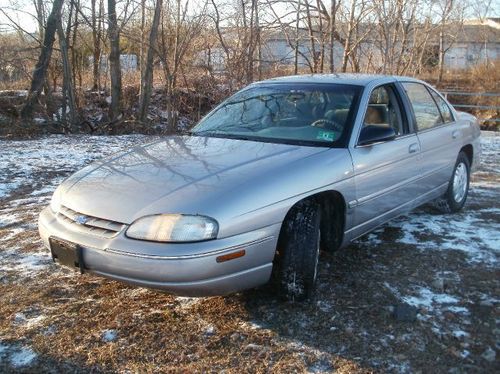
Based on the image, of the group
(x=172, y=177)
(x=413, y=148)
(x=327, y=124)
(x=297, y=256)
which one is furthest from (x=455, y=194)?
(x=172, y=177)

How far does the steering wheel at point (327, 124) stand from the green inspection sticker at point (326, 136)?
6cm

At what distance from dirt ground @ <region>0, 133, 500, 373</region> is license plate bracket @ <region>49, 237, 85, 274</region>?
38 cm

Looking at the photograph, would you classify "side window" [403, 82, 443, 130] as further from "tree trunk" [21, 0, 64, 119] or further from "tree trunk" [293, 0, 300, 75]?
"tree trunk" [293, 0, 300, 75]

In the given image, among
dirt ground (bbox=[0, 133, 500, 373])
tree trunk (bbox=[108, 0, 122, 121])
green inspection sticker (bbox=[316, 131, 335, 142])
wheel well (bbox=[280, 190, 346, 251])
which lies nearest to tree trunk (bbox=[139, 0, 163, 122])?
tree trunk (bbox=[108, 0, 122, 121])

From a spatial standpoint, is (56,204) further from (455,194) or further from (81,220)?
(455,194)

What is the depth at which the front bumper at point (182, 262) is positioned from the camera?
263 cm

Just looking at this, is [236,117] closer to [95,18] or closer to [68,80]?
[68,80]

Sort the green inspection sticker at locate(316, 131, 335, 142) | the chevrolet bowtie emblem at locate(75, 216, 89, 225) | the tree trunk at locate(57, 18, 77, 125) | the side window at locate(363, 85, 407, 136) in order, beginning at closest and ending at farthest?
the chevrolet bowtie emblem at locate(75, 216, 89, 225), the green inspection sticker at locate(316, 131, 335, 142), the side window at locate(363, 85, 407, 136), the tree trunk at locate(57, 18, 77, 125)

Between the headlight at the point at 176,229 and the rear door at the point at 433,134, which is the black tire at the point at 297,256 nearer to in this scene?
the headlight at the point at 176,229

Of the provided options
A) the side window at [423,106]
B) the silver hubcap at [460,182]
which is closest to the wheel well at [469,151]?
the silver hubcap at [460,182]

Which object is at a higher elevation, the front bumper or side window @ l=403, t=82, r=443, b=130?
side window @ l=403, t=82, r=443, b=130

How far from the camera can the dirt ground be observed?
264 centimetres

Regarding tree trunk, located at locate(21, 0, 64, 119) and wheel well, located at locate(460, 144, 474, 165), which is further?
tree trunk, located at locate(21, 0, 64, 119)

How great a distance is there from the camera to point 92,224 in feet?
9.39
